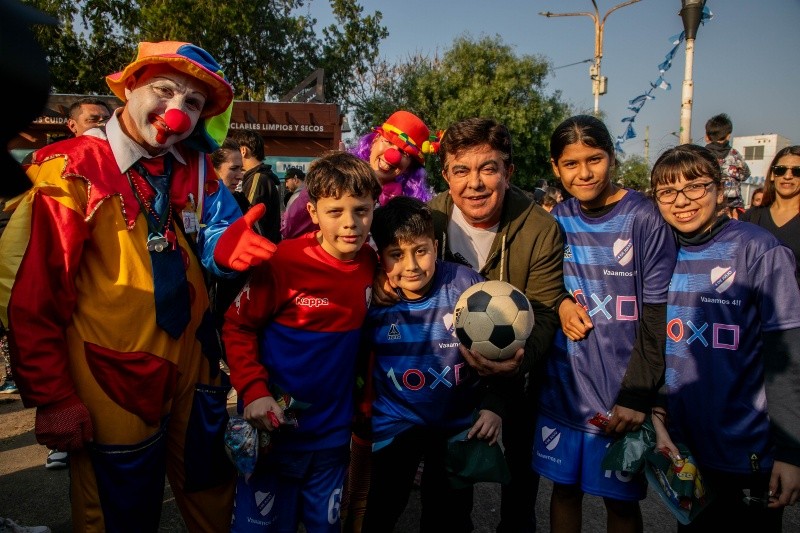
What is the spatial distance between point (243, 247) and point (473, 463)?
4.23 feet

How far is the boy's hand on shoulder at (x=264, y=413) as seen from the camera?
2.04 meters

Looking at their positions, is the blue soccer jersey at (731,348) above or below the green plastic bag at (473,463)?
above

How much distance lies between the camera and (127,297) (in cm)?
195

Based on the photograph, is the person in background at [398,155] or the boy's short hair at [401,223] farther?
the person in background at [398,155]

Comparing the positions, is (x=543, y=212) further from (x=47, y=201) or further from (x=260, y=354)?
(x=47, y=201)

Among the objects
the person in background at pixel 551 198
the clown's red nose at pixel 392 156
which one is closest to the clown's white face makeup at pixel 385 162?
the clown's red nose at pixel 392 156

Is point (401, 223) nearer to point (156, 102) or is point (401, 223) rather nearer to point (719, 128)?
point (156, 102)

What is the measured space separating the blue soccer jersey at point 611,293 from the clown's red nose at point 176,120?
1.79m

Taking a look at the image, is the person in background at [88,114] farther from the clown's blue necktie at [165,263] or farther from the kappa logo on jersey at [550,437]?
the kappa logo on jersey at [550,437]

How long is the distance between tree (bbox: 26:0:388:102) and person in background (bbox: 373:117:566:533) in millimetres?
14708

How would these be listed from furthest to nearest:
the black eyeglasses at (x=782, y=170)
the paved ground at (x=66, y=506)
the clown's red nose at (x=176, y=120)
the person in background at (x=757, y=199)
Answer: the person in background at (x=757, y=199) < the black eyeglasses at (x=782, y=170) < the paved ground at (x=66, y=506) < the clown's red nose at (x=176, y=120)

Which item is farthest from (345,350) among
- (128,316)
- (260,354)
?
(128,316)

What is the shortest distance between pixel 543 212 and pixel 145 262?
1.77 m

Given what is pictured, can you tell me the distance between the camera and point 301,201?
9.74 ft
